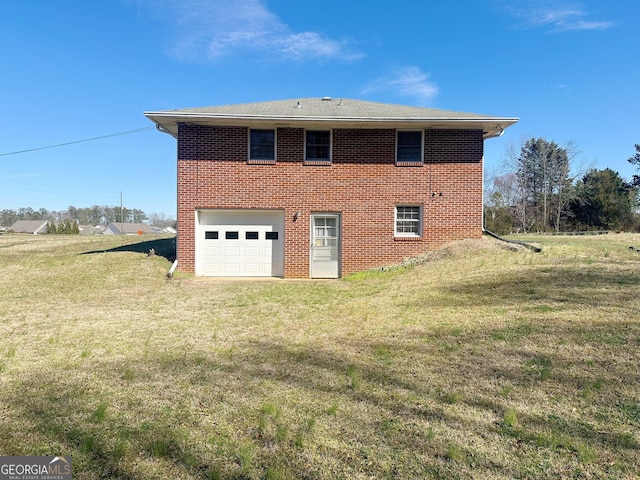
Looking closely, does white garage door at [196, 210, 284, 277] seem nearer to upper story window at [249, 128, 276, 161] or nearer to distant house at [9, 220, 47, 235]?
upper story window at [249, 128, 276, 161]

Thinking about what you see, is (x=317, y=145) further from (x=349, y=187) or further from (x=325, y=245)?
(x=325, y=245)

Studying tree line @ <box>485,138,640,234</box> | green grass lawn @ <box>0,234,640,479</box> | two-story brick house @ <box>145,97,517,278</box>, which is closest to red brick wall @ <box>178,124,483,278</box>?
two-story brick house @ <box>145,97,517,278</box>

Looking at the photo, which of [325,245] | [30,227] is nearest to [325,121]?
[325,245]

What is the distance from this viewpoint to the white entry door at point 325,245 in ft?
43.5

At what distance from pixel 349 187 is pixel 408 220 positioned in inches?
92.2

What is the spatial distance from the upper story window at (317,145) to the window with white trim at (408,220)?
3065 millimetres

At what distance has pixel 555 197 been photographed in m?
42.8

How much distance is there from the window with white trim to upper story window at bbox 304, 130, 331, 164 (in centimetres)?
306

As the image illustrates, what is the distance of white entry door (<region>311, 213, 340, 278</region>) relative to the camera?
13.3 metres

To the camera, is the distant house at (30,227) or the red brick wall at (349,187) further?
the distant house at (30,227)

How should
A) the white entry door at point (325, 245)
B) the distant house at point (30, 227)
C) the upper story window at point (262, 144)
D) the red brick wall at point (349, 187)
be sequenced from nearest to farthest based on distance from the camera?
the red brick wall at point (349, 187) < the upper story window at point (262, 144) < the white entry door at point (325, 245) < the distant house at point (30, 227)

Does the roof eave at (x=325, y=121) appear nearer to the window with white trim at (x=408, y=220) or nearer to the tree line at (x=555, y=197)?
the window with white trim at (x=408, y=220)

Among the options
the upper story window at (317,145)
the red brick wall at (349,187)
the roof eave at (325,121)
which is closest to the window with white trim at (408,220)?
the red brick wall at (349,187)

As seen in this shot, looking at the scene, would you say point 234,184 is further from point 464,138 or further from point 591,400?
point 591,400
